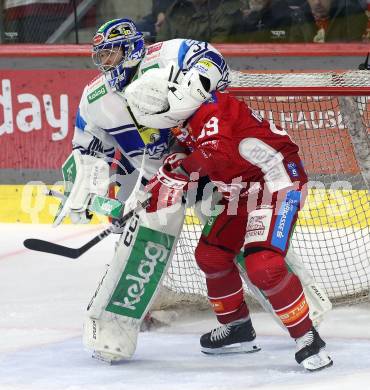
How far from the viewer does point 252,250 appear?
3297mm

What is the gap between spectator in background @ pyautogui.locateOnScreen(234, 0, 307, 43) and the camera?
6.39 meters

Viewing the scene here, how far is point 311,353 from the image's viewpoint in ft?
10.8

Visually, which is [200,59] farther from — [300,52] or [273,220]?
[300,52]

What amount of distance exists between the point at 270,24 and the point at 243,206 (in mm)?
3112

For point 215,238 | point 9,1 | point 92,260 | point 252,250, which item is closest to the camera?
point 252,250

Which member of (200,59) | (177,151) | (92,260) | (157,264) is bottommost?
(92,260)

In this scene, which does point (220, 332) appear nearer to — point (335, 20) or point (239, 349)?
point (239, 349)

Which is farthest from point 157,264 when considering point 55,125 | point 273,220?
point 55,125

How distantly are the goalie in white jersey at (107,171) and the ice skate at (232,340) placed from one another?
246 millimetres

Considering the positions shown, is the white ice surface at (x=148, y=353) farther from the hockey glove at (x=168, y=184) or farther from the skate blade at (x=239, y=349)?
the hockey glove at (x=168, y=184)

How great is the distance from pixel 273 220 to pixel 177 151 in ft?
1.55

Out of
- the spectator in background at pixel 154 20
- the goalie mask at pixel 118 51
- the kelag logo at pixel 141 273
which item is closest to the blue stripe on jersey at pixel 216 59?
the goalie mask at pixel 118 51

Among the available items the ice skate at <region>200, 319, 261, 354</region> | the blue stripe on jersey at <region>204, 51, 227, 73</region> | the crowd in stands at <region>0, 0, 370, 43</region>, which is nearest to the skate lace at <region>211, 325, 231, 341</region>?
the ice skate at <region>200, 319, 261, 354</region>

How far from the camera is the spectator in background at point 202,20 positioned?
6469mm
